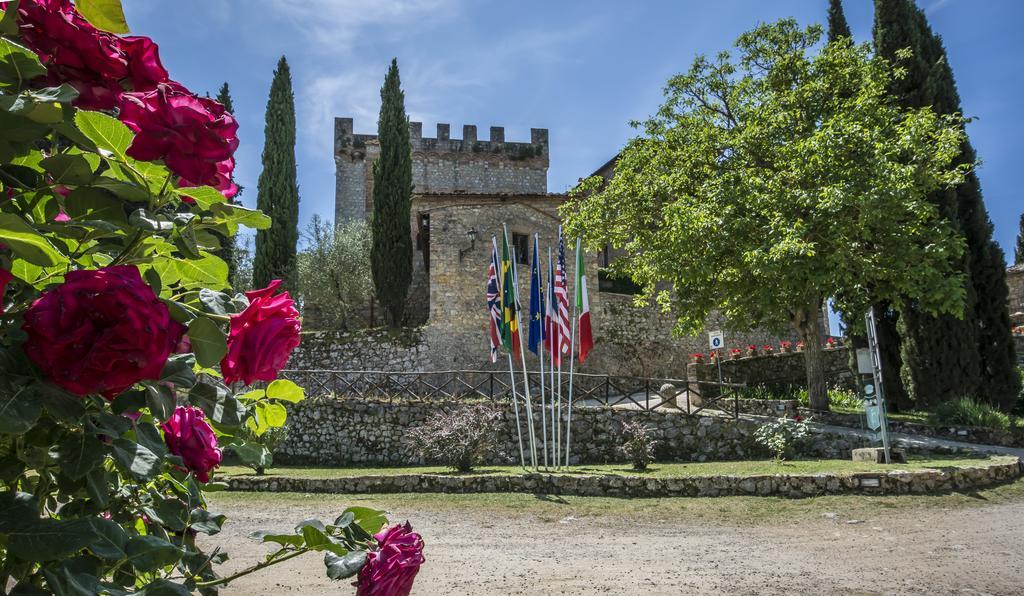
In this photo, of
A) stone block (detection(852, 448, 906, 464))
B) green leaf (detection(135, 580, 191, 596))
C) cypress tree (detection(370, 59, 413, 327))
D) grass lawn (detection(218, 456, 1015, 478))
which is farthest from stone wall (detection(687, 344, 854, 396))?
green leaf (detection(135, 580, 191, 596))

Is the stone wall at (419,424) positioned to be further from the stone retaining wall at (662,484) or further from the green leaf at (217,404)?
the green leaf at (217,404)

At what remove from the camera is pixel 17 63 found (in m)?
1.01

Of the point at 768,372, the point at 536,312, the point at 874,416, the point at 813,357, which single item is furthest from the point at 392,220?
the point at 874,416

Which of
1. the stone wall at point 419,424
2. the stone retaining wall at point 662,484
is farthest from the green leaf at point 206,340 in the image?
the stone wall at point 419,424

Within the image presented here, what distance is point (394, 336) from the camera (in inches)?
874

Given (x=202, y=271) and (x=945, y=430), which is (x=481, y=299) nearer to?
(x=945, y=430)

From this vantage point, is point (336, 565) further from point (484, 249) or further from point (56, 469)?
point (484, 249)

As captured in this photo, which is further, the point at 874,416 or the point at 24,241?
the point at 874,416

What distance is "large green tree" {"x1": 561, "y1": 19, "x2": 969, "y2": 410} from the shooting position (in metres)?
14.8

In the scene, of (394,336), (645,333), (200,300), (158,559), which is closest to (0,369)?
(200,300)

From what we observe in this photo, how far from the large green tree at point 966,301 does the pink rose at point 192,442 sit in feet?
64.8

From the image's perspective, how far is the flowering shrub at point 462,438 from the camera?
13.2 meters

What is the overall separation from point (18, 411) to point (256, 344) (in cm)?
37

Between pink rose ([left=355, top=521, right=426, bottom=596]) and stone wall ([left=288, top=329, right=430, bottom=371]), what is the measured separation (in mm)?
20560
